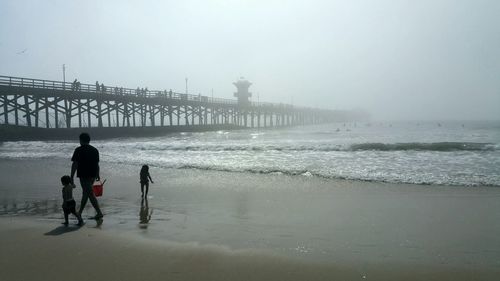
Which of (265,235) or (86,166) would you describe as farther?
(86,166)

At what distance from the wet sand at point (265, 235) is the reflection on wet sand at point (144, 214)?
2cm

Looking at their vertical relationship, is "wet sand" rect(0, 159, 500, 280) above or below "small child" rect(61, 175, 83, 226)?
below

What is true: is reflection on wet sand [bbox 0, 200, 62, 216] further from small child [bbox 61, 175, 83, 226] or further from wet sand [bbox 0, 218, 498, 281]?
wet sand [bbox 0, 218, 498, 281]

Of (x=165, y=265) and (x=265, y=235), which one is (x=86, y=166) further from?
(x=265, y=235)

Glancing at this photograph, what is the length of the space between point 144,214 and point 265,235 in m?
2.28

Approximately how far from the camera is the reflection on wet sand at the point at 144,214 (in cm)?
523

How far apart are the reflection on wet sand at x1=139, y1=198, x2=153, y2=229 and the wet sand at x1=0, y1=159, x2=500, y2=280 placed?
0.06 feet

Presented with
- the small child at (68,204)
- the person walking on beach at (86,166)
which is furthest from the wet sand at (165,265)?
the person walking on beach at (86,166)

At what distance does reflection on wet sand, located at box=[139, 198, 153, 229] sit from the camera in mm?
5234

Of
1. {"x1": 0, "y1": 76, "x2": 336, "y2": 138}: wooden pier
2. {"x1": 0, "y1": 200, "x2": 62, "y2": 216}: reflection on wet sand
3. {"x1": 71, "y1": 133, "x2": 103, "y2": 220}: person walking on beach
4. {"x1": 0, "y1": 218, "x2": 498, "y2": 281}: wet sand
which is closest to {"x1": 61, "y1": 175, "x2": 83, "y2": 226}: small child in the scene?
{"x1": 71, "y1": 133, "x2": 103, "y2": 220}: person walking on beach

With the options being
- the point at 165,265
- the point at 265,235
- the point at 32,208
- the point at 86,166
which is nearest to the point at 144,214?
the point at 86,166

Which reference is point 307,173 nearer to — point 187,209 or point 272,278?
point 187,209

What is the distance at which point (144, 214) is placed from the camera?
233 inches

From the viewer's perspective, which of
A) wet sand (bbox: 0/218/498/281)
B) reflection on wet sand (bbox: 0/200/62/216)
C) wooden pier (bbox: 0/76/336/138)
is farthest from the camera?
wooden pier (bbox: 0/76/336/138)
